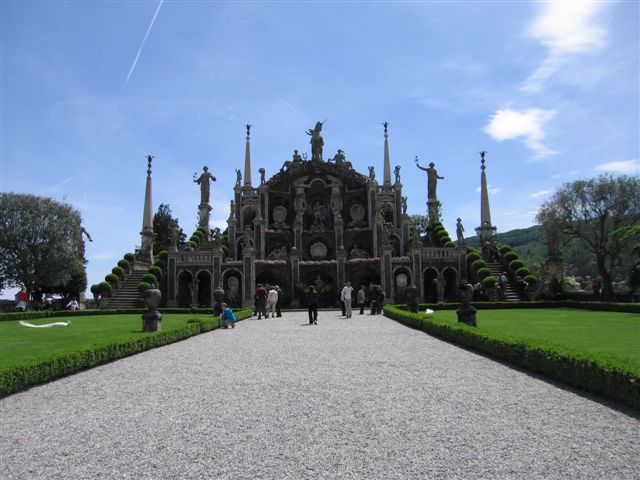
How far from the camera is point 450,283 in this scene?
45938 mm

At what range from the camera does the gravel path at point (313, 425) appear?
592 centimetres

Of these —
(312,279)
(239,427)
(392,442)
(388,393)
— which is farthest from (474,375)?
(312,279)

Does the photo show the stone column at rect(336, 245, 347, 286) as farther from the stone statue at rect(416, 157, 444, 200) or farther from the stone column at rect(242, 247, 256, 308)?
the stone statue at rect(416, 157, 444, 200)

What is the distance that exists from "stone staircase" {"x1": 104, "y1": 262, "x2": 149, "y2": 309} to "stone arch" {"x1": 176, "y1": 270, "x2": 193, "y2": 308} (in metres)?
3.44

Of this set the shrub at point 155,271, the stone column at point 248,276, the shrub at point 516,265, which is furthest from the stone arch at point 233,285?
the shrub at point 516,265

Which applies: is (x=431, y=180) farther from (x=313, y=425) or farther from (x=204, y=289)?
(x=313, y=425)

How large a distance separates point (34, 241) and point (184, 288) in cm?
1518

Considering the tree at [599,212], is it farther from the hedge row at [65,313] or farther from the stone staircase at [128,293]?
the stone staircase at [128,293]

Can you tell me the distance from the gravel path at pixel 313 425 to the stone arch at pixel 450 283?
3319cm

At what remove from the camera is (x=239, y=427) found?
7.45m

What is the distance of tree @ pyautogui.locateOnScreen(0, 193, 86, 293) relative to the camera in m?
48.0

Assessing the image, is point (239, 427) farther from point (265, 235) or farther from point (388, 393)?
point (265, 235)

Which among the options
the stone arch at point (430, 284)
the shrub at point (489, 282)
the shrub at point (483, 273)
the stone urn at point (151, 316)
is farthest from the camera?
the stone arch at point (430, 284)

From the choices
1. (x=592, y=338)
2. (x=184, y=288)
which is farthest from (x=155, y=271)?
(x=592, y=338)
